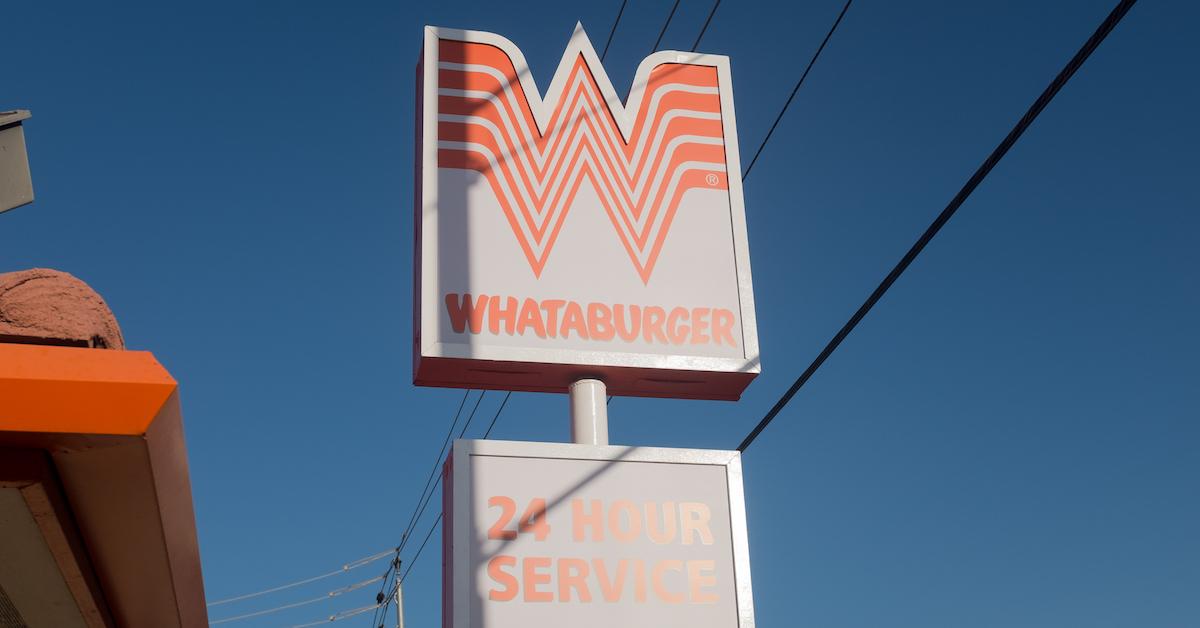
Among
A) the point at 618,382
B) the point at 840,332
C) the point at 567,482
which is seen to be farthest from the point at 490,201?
the point at 840,332

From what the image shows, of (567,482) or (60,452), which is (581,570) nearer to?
(567,482)

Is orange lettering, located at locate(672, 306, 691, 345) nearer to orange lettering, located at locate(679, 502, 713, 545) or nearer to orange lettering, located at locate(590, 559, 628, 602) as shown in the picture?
orange lettering, located at locate(679, 502, 713, 545)

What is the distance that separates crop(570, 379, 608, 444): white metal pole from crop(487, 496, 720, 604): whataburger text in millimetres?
432

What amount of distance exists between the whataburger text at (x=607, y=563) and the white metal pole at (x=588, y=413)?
17.0 inches

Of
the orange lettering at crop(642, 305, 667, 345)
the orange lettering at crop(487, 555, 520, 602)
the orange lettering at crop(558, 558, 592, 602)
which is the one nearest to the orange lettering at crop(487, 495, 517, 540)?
the orange lettering at crop(487, 555, 520, 602)

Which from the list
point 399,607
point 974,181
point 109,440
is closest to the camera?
point 109,440

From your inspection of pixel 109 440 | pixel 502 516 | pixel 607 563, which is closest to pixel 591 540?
pixel 607 563

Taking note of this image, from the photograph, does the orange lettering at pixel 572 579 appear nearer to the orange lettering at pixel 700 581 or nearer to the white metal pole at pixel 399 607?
the orange lettering at pixel 700 581

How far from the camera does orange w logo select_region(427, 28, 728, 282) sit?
6168mm

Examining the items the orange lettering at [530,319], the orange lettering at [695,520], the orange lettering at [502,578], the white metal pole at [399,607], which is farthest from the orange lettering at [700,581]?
the white metal pole at [399,607]

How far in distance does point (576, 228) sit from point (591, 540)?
171cm

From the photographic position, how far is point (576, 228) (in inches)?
243

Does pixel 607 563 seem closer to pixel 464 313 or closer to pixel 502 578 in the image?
pixel 502 578

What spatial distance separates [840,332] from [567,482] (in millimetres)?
1690
